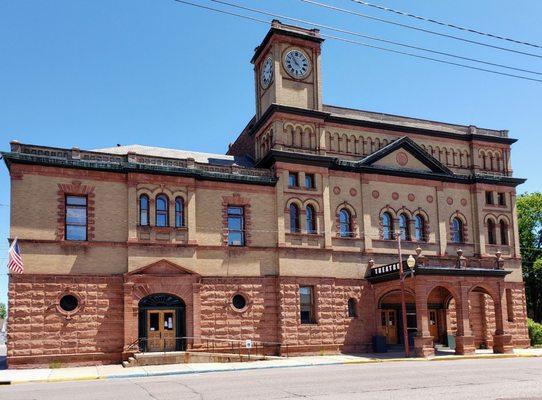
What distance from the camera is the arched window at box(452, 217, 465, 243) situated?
42438 mm

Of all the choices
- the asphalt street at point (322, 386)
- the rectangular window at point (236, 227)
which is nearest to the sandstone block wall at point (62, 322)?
the rectangular window at point (236, 227)

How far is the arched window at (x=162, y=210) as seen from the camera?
34312 mm

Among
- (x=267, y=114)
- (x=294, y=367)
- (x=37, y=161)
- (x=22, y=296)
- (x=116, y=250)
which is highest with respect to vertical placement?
(x=267, y=114)

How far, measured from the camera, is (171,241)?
1341 inches

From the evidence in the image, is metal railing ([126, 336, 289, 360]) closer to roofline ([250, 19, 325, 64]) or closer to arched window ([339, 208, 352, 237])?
arched window ([339, 208, 352, 237])

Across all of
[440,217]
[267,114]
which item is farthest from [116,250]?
[440,217]

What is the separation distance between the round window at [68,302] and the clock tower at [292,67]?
1673 cm

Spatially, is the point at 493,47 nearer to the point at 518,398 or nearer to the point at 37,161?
the point at 518,398

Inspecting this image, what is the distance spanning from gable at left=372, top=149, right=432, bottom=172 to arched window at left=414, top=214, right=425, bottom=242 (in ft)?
11.1

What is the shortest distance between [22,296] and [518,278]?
32.9 meters

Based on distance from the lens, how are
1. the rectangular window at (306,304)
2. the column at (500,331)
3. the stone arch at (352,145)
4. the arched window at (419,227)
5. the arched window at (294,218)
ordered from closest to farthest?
the rectangular window at (306,304)
the column at (500,331)
the arched window at (294,218)
the stone arch at (352,145)
the arched window at (419,227)

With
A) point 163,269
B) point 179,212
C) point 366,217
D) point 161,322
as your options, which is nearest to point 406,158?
point 366,217

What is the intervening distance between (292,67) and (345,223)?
34.9 feet

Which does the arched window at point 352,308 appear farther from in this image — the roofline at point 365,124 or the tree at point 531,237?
the tree at point 531,237
